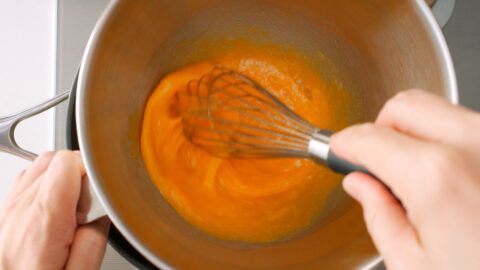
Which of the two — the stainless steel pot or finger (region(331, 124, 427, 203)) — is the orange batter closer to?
the stainless steel pot

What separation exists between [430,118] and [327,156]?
15 cm

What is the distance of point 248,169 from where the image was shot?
31.1 inches

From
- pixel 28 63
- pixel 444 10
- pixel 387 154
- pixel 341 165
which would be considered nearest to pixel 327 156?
pixel 341 165

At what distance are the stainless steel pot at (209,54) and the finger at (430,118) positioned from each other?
0.13 meters

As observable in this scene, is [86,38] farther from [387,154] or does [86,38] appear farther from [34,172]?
[387,154]

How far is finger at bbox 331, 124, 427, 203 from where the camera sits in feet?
1.20

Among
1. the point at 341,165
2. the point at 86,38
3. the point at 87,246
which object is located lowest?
the point at 87,246

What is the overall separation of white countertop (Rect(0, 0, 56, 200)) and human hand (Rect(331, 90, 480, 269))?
67 cm

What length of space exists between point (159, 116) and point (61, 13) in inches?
12.4

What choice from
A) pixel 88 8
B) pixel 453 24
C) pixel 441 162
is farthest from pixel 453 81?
pixel 88 8

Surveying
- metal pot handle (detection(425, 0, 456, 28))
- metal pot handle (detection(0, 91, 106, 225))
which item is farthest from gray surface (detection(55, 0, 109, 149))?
metal pot handle (detection(425, 0, 456, 28))

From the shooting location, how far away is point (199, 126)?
30.3 inches

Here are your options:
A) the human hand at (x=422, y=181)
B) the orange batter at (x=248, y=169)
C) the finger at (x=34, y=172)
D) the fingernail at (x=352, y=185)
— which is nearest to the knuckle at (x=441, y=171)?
the human hand at (x=422, y=181)

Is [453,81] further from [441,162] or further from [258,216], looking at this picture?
[258,216]
